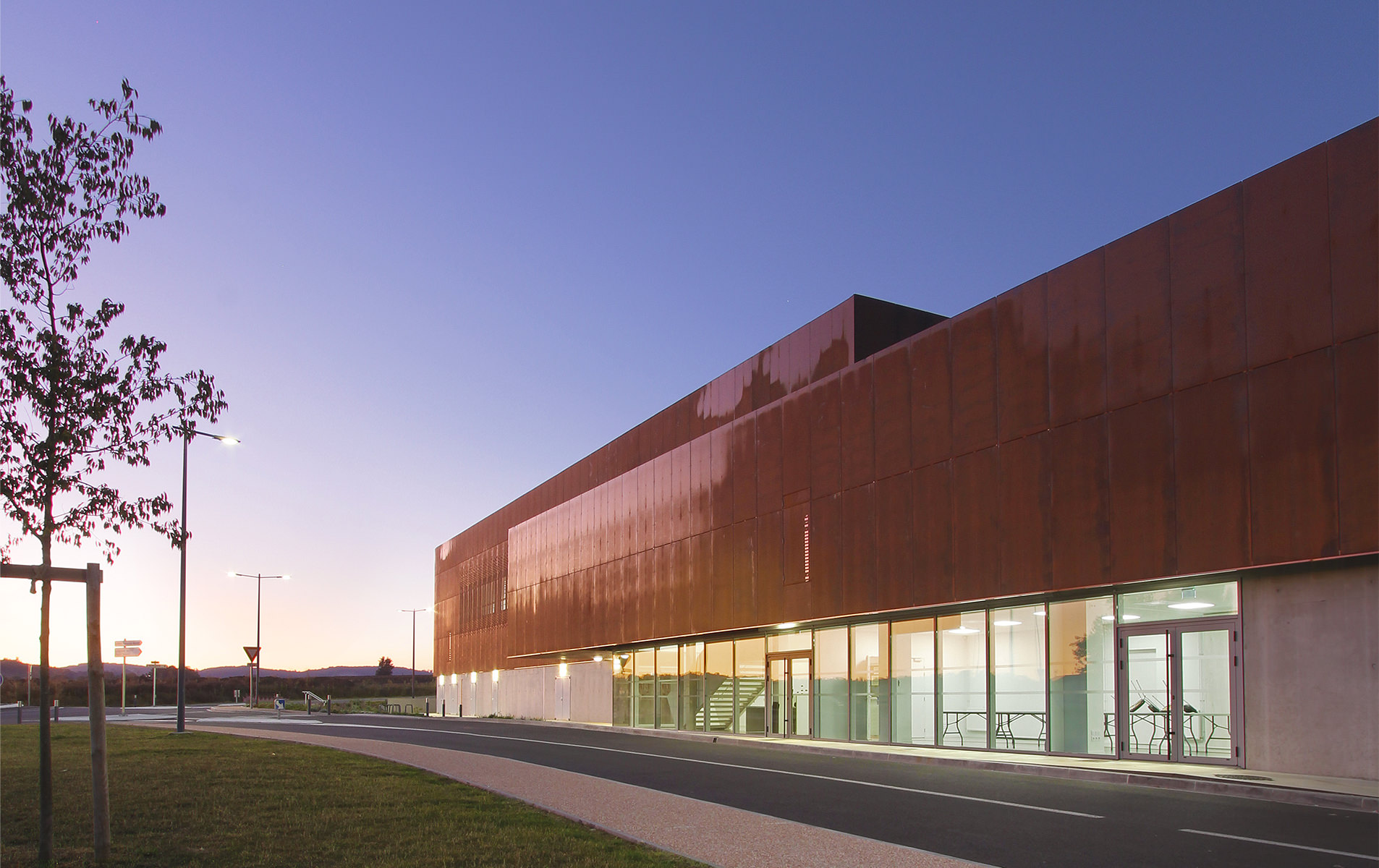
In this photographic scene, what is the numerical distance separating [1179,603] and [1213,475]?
8.49 feet

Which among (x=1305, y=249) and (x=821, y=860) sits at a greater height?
(x=1305, y=249)

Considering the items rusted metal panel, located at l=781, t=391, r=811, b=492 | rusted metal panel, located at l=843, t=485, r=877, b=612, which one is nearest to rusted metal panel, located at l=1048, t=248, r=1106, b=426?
rusted metal panel, located at l=843, t=485, r=877, b=612

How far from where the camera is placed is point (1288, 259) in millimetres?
16812

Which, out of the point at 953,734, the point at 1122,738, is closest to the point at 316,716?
the point at 953,734

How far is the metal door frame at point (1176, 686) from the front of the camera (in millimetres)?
17594

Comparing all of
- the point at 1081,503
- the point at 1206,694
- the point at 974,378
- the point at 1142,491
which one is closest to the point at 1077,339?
the point at 974,378

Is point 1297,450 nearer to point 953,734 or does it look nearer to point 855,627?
point 953,734

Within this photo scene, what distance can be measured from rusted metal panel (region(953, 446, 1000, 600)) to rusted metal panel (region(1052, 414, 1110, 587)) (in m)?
1.73

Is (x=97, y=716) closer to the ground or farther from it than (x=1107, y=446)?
closer to the ground

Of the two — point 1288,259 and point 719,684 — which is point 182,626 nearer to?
→ point 719,684

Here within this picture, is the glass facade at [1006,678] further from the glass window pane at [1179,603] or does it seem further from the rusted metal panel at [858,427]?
the rusted metal panel at [858,427]

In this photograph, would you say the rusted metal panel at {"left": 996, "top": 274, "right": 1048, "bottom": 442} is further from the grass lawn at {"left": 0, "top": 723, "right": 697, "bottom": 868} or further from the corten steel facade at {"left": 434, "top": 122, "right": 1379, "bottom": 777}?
the grass lawn at {"left": 0, "top": 723, "right": 697, "bottom": 868}

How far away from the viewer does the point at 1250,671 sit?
17.4 meters

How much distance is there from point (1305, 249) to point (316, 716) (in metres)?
44.8
